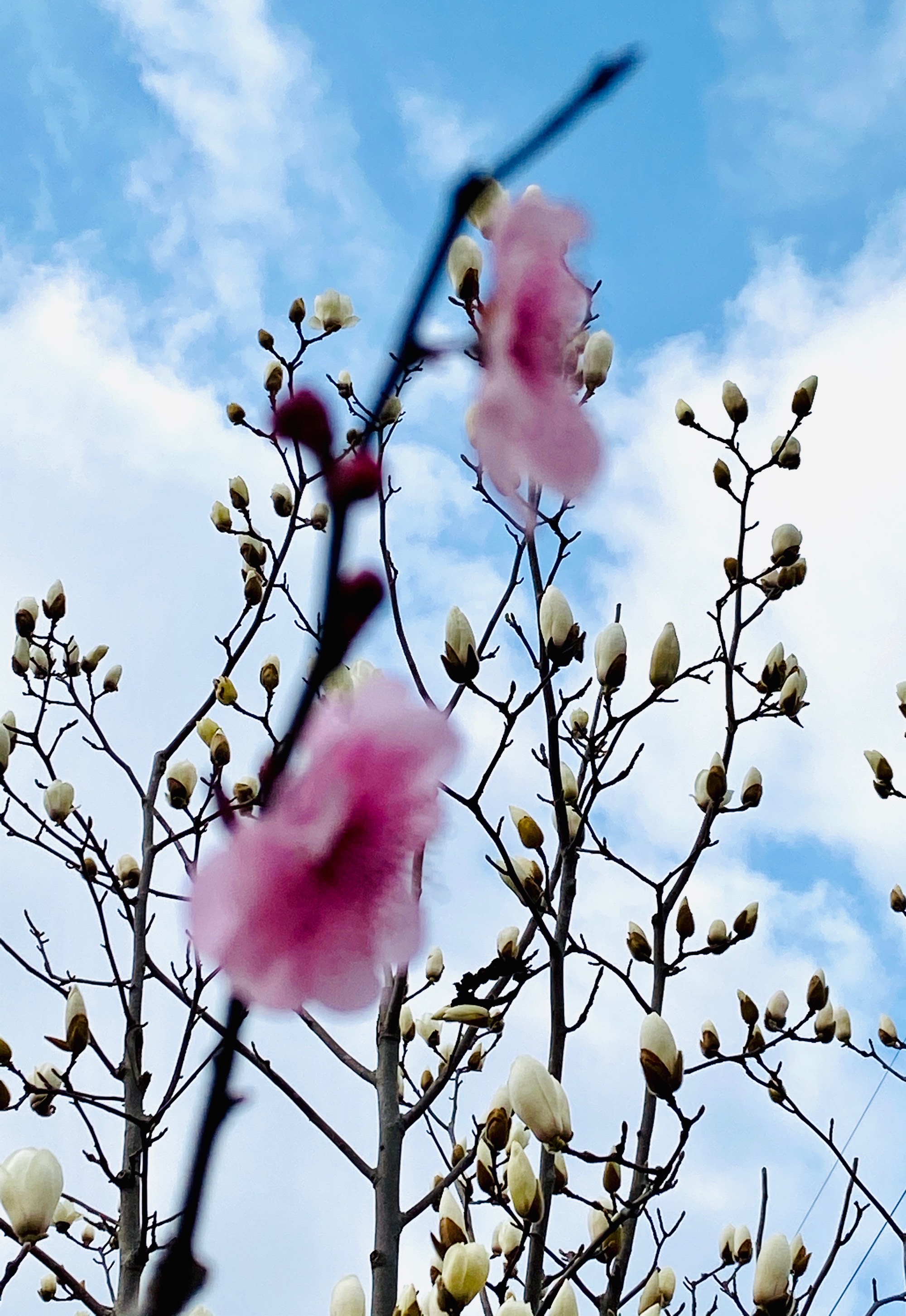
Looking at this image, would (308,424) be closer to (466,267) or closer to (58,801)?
(466,267)

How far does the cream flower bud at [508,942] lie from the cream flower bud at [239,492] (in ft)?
2.97

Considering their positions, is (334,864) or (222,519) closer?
(334,864)

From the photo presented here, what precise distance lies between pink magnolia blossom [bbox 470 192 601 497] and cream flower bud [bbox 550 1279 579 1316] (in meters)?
1.16

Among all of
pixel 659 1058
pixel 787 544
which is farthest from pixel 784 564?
pixel 659 1058

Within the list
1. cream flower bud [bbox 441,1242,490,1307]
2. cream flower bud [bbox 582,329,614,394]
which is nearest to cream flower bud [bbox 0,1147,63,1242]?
cream flower bud [bbox 441,1242,490,1307]

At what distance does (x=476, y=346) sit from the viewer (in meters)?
0.30

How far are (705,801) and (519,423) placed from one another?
1.35 m

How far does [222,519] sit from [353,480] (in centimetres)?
180

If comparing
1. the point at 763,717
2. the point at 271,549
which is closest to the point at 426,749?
the point at 763,717

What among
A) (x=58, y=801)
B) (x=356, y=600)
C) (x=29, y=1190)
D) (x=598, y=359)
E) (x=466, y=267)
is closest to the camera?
(x=356, y=600)

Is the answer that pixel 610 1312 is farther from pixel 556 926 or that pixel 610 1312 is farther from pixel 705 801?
pixel 705 801

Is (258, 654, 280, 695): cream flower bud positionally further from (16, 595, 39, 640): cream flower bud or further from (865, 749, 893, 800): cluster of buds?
(865, 749, 893, 800): cluster of buds

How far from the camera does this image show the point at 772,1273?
125cm

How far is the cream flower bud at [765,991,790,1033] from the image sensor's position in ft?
5.60
